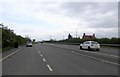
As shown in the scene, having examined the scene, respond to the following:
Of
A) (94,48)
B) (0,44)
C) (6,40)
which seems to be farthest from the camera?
(6,40)

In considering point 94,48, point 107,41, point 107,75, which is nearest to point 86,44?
point 94,48

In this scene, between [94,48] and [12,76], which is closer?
[12,76]

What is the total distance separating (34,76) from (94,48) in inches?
1082

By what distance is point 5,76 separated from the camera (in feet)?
38.1

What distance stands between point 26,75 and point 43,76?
933 mm

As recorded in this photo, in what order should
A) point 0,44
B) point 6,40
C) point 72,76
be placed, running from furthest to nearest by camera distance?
point 6,40 < point 0,44 < point 72,76

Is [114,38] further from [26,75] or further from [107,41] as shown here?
[26,75]

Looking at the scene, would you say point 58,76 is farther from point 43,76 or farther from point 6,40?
point 6,40

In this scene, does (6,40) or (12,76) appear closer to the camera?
(12,76)

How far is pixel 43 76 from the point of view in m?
11.3

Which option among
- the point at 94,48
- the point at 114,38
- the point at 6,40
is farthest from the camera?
the point at 114,38

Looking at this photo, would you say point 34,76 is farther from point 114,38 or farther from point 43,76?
point 114,38

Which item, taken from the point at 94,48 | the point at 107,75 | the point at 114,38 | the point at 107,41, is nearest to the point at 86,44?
the point at 94,48

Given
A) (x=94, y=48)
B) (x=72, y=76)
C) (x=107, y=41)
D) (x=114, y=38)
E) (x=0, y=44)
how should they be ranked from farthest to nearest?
1. (x=107, y=41)
2. (x=114, y=38)
3. (x=0, y=44)
4. (x=94, y=48)
5. (x=72, y=76)
